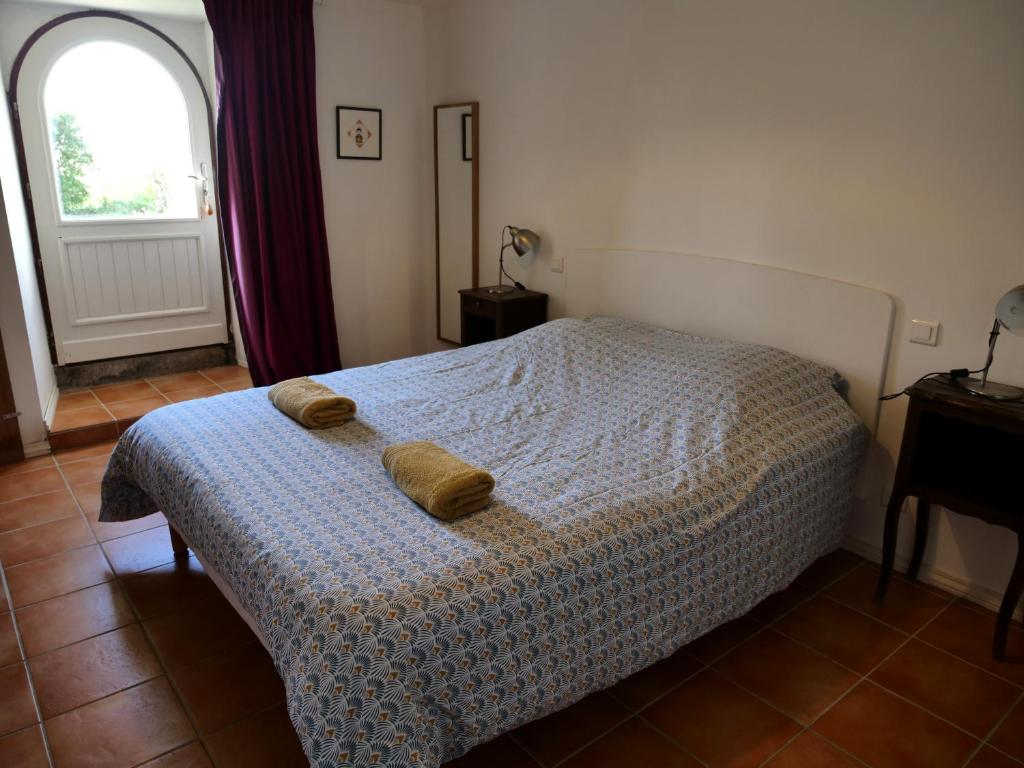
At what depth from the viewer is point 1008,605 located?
2154 millimetres

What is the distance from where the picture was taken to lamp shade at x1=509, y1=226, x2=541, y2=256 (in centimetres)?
386

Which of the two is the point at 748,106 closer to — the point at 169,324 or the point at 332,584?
the point at 332,584

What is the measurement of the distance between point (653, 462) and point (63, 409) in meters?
3.47

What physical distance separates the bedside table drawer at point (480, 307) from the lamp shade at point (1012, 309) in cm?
231

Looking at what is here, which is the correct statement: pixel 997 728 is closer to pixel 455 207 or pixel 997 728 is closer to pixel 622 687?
pixel 622 687

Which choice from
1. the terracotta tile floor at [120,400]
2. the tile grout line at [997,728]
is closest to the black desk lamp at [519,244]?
the terracotta tile floor at [120,400]

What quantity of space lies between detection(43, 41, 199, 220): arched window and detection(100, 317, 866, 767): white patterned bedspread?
8.07ft

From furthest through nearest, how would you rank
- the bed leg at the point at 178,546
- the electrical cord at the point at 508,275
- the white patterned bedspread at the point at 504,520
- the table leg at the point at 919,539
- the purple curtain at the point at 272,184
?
the electrical cord at the point at 508,275 < the purple curtain at the point at 272,184 < the bed leg at the point at 178,546 < the table leg at the point at 919,539 < the white patterned bedspread at the point at 504,520

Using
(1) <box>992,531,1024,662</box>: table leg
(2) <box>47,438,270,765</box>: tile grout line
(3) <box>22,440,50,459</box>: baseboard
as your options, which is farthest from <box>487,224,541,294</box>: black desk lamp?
(1) <box>992,531,1024,662</box>: table leg

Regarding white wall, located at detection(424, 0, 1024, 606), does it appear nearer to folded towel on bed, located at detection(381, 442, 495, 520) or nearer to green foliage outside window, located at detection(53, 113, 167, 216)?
folded towel on bed, located at detection(381, 442, 495, 520)

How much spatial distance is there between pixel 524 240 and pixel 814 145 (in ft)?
5.30

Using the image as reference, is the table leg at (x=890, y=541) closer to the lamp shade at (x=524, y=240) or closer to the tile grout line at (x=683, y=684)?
the tile grout line at (x=683, y=684)

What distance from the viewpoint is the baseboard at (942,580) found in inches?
96.3

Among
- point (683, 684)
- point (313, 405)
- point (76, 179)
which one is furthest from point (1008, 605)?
point (76, 179)
